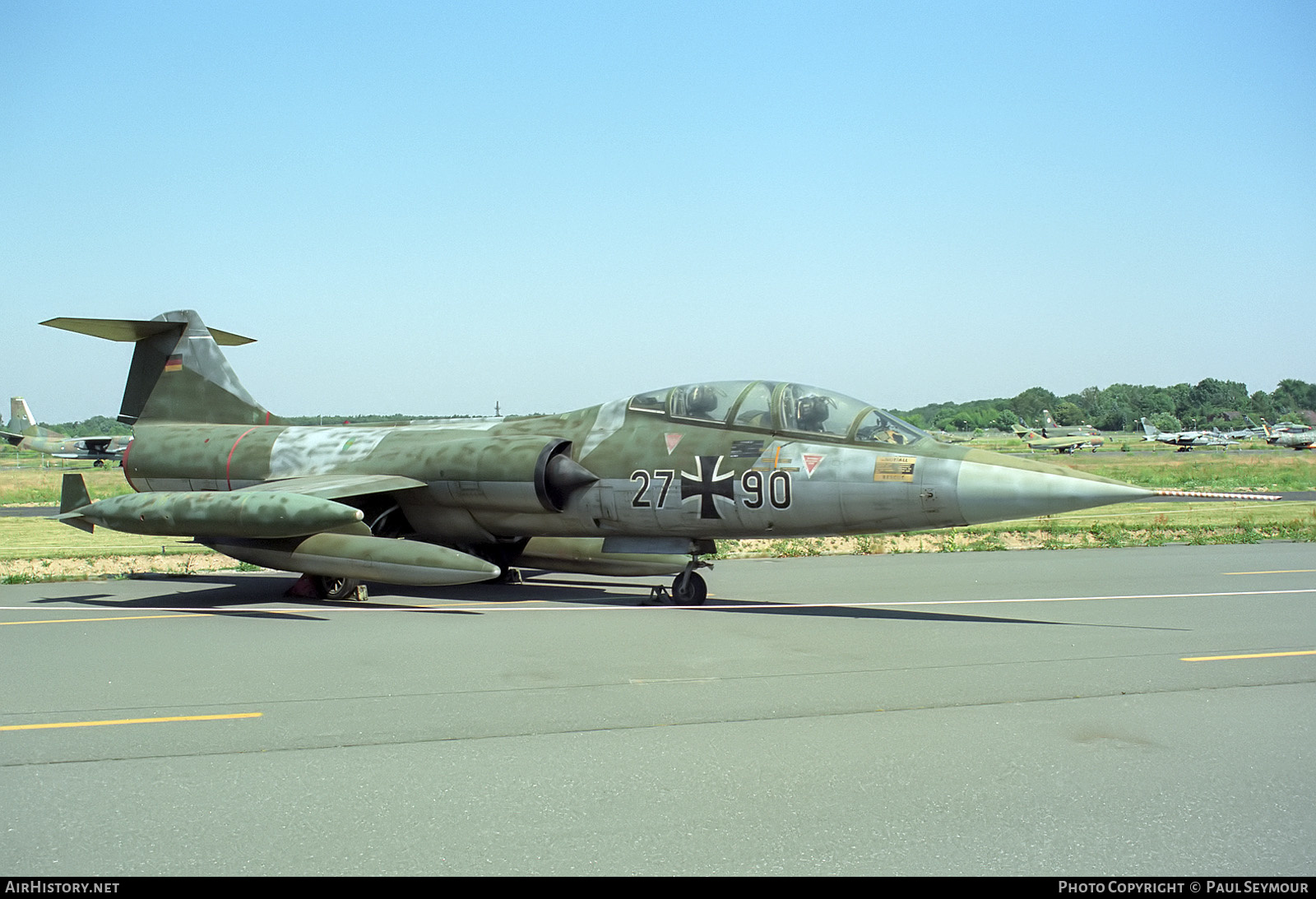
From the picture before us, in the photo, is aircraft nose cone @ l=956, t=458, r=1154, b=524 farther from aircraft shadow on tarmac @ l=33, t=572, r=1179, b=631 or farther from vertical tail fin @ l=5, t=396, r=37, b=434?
vertical tail fin @ l=5, t=396, r=37, b=434

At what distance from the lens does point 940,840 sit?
171 inches

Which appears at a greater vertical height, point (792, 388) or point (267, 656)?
point (792, 388)

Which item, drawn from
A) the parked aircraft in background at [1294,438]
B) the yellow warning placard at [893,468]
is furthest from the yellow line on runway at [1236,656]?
the parked aircraft in background at [1294,438]

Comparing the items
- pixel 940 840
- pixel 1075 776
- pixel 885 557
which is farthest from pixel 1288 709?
pixel 885 557

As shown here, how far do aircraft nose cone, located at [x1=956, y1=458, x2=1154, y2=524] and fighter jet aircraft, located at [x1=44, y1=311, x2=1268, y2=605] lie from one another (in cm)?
2

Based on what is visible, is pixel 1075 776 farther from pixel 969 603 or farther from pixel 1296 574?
pixel 1296 574

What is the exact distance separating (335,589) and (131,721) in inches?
284

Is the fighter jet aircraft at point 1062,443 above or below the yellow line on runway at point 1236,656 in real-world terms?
above

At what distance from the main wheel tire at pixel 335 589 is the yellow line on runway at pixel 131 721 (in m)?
6.77

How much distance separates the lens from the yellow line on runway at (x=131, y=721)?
640cm

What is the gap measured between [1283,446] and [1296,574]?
84155 millimetres

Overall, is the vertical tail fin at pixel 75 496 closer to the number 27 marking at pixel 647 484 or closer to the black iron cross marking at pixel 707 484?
the number 27 marking at pixel 647 484

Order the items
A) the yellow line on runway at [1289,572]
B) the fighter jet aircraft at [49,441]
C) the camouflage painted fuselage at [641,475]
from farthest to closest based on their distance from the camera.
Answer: the fighter jet aircraft at [49,441] → the yellow line on runway at [1289,572] → the camouflage painted fuselage at [641,475]

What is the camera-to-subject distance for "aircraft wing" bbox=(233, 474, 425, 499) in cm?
1262
